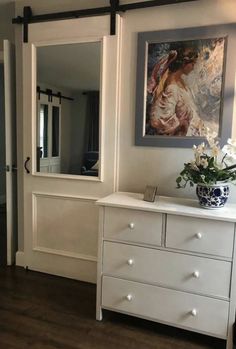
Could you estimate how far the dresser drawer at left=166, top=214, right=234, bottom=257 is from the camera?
1.82m

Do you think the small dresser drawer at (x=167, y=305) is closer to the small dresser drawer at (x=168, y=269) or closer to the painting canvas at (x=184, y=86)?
the small dresser drawer at (x=168, y=269)

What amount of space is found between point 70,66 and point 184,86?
100 cm

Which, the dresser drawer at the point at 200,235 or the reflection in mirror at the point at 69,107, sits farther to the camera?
the reflection in mirror at the point at 69,107

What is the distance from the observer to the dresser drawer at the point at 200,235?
1.82m

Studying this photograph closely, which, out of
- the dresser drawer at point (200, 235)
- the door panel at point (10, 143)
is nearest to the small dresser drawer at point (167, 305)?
the dresser drawer at point (200, 235)

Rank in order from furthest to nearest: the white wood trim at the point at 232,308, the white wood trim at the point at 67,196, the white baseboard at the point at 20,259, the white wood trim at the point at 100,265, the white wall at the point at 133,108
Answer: the white baseboard at the point at 20,259 → the white wood trim at the point at 67,196 → the white wall at the point at 133,108 → the white wood trim at the point at 100,265 → the white wood trim at the point at 232,308

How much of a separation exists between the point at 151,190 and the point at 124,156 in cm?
50

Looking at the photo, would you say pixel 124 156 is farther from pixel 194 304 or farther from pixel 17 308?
pixel 17 308

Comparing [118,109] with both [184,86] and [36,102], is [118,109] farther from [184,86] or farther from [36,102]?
[36,102]

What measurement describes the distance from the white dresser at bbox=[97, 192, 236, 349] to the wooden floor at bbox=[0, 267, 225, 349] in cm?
11

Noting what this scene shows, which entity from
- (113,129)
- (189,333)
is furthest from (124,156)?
(189,333)

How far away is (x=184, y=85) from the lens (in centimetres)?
228

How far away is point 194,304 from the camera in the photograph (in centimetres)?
193

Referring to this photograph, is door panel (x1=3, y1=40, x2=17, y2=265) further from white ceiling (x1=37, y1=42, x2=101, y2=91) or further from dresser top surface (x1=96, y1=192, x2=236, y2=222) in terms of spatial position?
dresser top surface (x1=96, y1=192, x2=236, y2=222)
